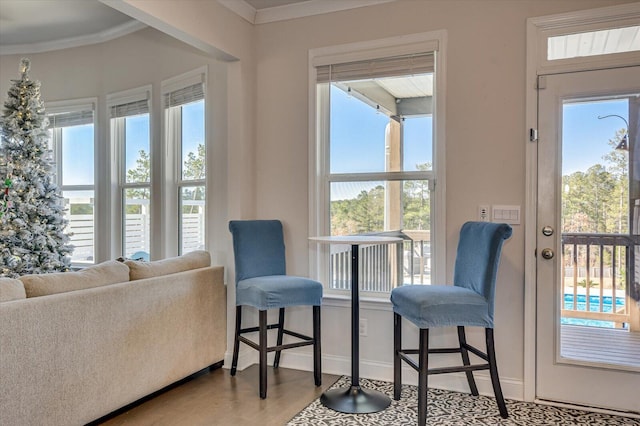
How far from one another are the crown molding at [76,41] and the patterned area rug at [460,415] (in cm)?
367

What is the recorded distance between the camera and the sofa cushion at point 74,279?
81.0 inches

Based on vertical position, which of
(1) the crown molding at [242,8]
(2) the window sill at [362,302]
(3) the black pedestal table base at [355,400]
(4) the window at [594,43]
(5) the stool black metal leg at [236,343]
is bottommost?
(3) the black pedestal table base at [355,400]

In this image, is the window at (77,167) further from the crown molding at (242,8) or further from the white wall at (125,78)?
the crown molding at (242,8)

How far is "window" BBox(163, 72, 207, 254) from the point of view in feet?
12.0

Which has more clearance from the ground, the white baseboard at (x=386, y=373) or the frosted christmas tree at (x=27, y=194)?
the frosted christmas tree at (x=27, y=194)

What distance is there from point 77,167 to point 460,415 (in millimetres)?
4453

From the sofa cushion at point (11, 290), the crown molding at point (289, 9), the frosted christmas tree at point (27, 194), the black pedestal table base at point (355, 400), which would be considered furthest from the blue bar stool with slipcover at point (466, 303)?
the frosted christmas tree at point (27, 194)

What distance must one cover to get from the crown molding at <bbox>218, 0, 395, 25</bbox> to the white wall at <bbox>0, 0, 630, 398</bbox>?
44 millimetres

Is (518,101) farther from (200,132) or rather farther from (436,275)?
(200,132)

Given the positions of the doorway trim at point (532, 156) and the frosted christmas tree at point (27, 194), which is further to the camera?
the frosted christmas tree at point (27, 194)

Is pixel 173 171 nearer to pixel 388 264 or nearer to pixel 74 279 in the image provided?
pixel 74 279

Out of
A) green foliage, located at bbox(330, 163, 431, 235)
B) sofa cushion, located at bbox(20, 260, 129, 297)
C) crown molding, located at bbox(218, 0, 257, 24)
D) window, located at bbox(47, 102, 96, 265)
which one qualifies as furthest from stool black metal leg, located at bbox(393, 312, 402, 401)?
window, located at bbox(47, 102, 96, 265)

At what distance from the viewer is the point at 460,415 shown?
2.46 metres

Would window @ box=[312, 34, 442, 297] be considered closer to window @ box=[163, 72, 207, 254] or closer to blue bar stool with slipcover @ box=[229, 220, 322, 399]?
blue bar stool with slipcover @ box=[229, 220, 322, 399]
